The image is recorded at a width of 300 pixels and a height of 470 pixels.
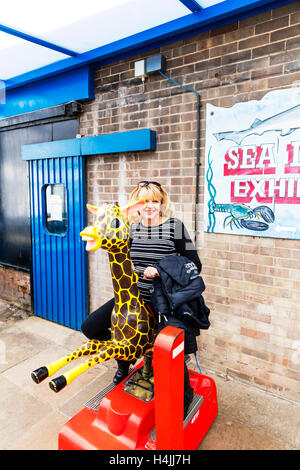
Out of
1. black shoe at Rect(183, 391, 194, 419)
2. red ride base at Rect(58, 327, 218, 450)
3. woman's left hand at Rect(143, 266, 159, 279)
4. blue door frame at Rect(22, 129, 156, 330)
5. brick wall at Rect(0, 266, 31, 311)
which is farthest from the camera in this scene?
brick wall at Rect(0, 266, 31, 311)

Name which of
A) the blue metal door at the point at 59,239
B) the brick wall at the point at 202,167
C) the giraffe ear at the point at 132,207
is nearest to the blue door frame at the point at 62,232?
the blue metal door at the point at 59,239

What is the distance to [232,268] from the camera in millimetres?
3293

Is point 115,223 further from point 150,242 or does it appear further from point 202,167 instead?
point 202,167

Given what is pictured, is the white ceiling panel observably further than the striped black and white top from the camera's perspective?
Yes

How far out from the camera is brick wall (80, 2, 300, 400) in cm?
292

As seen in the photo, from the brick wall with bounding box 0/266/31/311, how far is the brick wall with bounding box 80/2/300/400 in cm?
272

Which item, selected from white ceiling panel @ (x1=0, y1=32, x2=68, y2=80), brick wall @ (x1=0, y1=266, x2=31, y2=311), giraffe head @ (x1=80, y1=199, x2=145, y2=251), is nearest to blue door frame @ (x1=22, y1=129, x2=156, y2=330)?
brick wall @ (x1=0, y1=266, x2=31, y2=311)

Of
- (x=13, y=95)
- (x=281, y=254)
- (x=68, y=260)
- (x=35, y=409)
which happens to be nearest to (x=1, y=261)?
(x=68, y=260)

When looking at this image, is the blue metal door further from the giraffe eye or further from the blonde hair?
the giraffe eye

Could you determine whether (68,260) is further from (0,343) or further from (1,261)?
(1,261)

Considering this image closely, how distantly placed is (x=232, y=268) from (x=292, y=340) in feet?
2.96

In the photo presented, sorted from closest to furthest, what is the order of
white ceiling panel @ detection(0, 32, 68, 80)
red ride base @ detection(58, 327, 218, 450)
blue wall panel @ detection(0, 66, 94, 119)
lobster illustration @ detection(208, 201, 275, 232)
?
red ride base @ detection(58, 327, 218, 450) < lobster illustration @ detection(208, 201, 275, 232) < white ceiling panel @ detection(0, 32, 68, 80) < blue wall panel @ detection(0, 66, 94, 119)

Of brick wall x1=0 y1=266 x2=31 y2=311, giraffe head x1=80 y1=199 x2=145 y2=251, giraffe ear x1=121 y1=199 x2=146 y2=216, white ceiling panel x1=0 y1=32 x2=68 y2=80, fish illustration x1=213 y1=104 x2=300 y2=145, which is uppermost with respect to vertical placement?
white ceiling panel x1=0 y1=32 x2=68 y2=80

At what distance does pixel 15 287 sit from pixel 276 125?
4.96 metres
